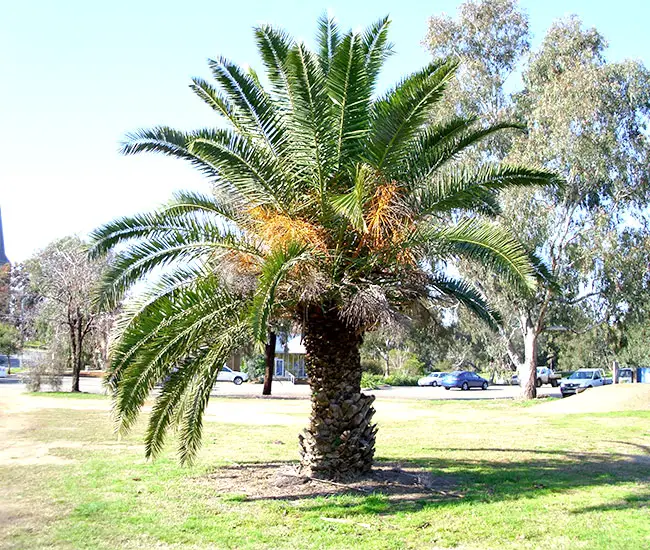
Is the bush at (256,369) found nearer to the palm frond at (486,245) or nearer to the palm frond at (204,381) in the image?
the palm frond at (204,381)

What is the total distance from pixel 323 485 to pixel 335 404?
114 cm

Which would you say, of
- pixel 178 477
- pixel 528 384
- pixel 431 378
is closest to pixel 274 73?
pixel 178 477

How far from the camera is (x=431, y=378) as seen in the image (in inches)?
1929

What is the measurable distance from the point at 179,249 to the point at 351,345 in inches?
115

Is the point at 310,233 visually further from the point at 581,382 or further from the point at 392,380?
the point at 392,380

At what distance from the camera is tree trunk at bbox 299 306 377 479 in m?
9.59

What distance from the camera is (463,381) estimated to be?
4612 cm

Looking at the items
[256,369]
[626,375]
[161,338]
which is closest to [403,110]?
[161,338]

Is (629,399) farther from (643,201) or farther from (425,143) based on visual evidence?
(425,143)

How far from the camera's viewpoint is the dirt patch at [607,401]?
2317 centimetres

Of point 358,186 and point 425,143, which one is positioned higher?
point 425,143

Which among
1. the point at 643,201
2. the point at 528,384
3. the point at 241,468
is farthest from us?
the point at 528,384

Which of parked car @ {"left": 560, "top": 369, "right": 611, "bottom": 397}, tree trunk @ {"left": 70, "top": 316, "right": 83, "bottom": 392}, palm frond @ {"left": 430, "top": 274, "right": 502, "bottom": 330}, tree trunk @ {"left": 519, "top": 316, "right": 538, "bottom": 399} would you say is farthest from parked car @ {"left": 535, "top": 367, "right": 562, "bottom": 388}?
palm frond @ {"left": 430, "top": 274, "right": 502, "bottom": 330}

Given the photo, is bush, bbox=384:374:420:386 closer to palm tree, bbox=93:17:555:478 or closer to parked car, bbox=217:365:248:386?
parked car, bbox=217:365:248:386
